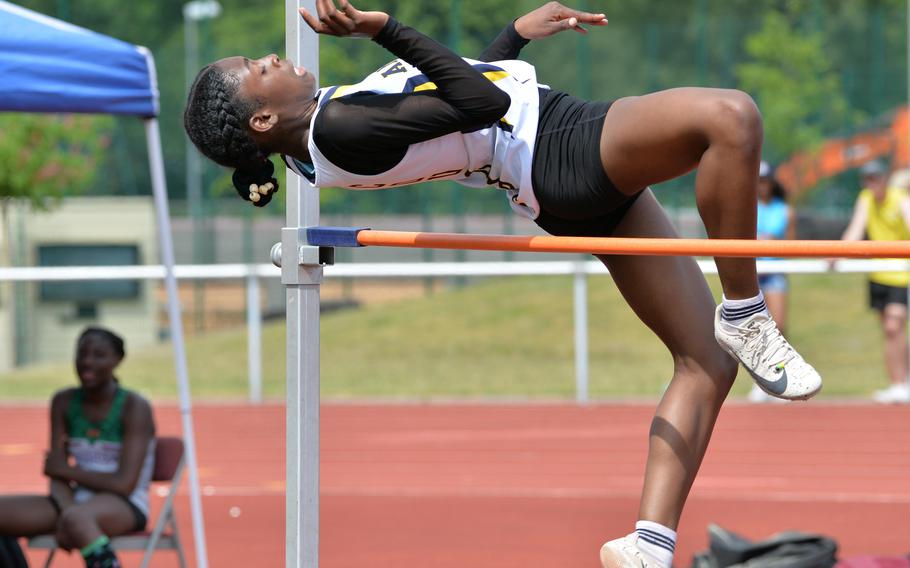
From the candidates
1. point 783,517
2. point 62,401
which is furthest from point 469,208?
point 62,401

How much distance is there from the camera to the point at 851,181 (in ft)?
60.6

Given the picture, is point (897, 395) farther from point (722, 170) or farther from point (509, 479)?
point (722, 170)

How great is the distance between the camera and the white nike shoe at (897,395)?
979cm

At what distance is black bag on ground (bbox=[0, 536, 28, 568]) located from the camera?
4863 millimetres

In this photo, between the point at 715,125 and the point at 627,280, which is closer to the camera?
the point at 715,125

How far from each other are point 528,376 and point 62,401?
25.0ft

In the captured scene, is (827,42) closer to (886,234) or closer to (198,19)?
(886,234)

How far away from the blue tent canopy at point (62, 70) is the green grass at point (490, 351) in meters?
6.71

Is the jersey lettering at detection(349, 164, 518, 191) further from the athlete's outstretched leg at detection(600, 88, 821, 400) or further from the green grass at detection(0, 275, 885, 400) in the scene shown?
the green grass at detection(0, 275, 885, 400)

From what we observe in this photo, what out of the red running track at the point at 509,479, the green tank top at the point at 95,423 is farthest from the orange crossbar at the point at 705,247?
the red running track at the point at 509,479

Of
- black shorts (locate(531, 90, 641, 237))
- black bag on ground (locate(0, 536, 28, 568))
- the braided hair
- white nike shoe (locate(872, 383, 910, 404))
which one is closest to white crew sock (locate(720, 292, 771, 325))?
black shorts (locate(531, 90, 641, 237))

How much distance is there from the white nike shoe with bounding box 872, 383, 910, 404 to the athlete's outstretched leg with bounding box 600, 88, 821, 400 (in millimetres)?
7204

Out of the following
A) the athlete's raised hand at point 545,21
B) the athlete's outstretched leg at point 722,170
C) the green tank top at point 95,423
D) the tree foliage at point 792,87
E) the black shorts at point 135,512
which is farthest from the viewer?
the tree foliage at point 792,87

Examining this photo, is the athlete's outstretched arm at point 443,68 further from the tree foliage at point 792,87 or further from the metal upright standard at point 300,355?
the tree foliage at point 792,87
